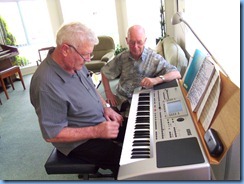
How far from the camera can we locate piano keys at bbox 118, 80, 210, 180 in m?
0.89

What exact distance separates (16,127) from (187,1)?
269 cm

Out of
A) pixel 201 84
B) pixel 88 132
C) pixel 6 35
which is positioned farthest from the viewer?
pixel 6 35

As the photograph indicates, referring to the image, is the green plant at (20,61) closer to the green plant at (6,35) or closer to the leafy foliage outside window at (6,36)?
the leafy foliage outside window at (6,36)

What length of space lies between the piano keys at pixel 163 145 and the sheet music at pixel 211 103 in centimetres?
7

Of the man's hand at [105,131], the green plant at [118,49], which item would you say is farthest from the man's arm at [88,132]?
the green plant at [118,49]

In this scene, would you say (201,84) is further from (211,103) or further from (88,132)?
(88,132)

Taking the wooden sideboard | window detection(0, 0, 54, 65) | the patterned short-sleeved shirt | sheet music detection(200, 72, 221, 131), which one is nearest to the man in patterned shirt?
the patterned short-sleeved shirt

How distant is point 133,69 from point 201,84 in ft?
2.70

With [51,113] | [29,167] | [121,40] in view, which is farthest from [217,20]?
[121,40]

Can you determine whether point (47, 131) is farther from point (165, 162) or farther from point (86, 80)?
point (165, 162)

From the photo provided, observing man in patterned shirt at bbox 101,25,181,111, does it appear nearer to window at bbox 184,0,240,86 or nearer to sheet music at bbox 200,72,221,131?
window at bbox 184,0,240,86

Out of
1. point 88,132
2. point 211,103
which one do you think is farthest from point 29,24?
point 211,103

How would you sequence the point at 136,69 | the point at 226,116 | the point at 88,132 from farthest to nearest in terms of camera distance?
the point at 136,69 < the point at 88,132 < the point at 226,116

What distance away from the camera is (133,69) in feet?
6.24
